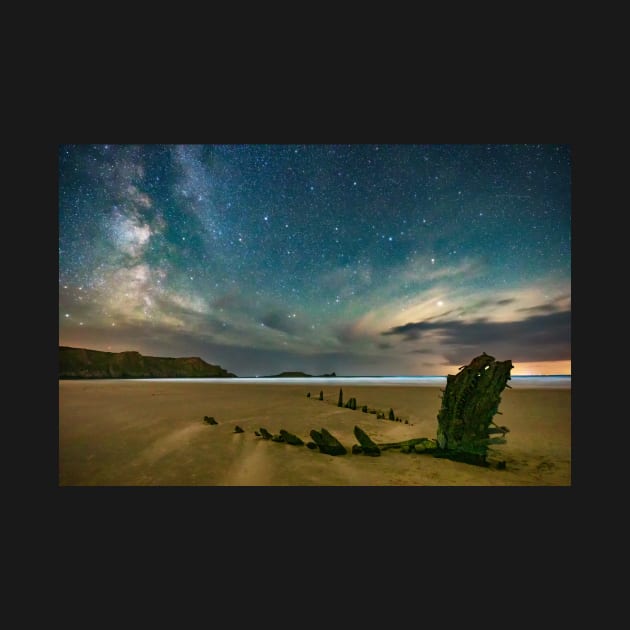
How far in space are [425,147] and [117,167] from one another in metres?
6.87

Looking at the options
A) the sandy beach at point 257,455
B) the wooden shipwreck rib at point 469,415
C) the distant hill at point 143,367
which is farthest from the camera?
the distant hill at point 143,367

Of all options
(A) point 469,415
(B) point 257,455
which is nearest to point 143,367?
(B) point 257,455

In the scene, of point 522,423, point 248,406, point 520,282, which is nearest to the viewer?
point 520,282

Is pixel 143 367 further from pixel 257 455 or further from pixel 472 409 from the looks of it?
pixel 472 409

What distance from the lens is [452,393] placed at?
4.93 meters

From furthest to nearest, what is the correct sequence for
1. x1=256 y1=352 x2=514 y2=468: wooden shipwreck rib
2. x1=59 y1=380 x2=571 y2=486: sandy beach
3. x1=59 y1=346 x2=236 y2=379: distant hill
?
x1=59 y1=346 x2=236 y2=379: distant hill < x1=256 y1=352 x2=514 y2=468: wooden shipwreck rib < x1=59 y1=380 x2=571 y2=486: sandy beach

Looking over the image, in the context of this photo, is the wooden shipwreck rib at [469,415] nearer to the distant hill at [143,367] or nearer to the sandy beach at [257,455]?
the sandy beach at [257,455]

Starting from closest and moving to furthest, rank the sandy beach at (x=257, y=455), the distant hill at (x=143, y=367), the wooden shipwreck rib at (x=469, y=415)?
the sandy beach at (x=257, y=455)
the wooden shipwreck rib at (x=469, y=415)
the distant hill at (x=143, y=367)

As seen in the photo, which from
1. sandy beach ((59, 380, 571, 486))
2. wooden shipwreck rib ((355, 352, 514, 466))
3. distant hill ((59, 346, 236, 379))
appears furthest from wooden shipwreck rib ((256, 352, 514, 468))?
distant hill ((59, 346, 236, 379))

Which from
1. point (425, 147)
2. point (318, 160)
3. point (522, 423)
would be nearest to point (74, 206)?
point (318, 160)

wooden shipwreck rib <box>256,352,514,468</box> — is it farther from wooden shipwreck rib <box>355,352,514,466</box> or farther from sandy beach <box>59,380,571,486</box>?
sandy beach <box>59,380,571,486</box>

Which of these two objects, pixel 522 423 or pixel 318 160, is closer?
pixel 318 160

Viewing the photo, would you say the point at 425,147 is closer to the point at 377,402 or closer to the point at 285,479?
the point at 285,479

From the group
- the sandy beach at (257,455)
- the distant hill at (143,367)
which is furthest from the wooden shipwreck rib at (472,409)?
the distant hill at (143,367)
